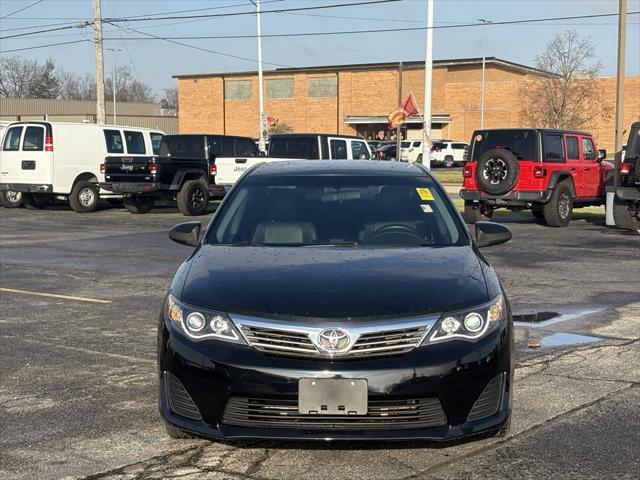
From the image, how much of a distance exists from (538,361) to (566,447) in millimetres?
2008

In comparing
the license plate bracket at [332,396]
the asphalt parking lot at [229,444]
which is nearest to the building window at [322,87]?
Answer: the asphalt parking lot at [229,444]

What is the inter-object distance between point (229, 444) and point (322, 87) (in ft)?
223

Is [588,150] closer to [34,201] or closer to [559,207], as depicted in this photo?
[559,207]

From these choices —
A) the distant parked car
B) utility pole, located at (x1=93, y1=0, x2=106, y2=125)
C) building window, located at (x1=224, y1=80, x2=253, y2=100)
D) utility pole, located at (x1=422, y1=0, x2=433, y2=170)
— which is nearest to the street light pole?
utility pole, located at (x1=422, y1=0, x2=433, y2=170)

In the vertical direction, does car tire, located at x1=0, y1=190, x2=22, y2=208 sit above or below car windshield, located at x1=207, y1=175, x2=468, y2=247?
below

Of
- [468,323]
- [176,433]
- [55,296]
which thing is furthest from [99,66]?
[468,323]

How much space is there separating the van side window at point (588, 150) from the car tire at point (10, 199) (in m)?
14.9

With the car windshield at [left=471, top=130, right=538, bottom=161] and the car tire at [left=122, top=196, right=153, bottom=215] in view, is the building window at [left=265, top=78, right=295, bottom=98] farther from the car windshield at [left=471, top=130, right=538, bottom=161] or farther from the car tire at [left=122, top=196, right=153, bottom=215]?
the car windshield at [left=471, top=130, right=538, bottom=161]

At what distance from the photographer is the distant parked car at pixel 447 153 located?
54.9 metres

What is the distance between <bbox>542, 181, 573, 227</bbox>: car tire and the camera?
17812 mm

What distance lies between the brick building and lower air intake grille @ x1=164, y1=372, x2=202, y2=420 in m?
58.8

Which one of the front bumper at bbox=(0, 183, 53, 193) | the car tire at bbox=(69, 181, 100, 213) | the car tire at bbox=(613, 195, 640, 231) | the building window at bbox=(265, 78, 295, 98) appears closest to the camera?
the car tire at bbox=(613, 195, 640, 231)

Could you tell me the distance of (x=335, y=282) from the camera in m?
4.28

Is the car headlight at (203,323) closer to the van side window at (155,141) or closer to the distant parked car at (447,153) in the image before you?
the van side window at (155,141)
